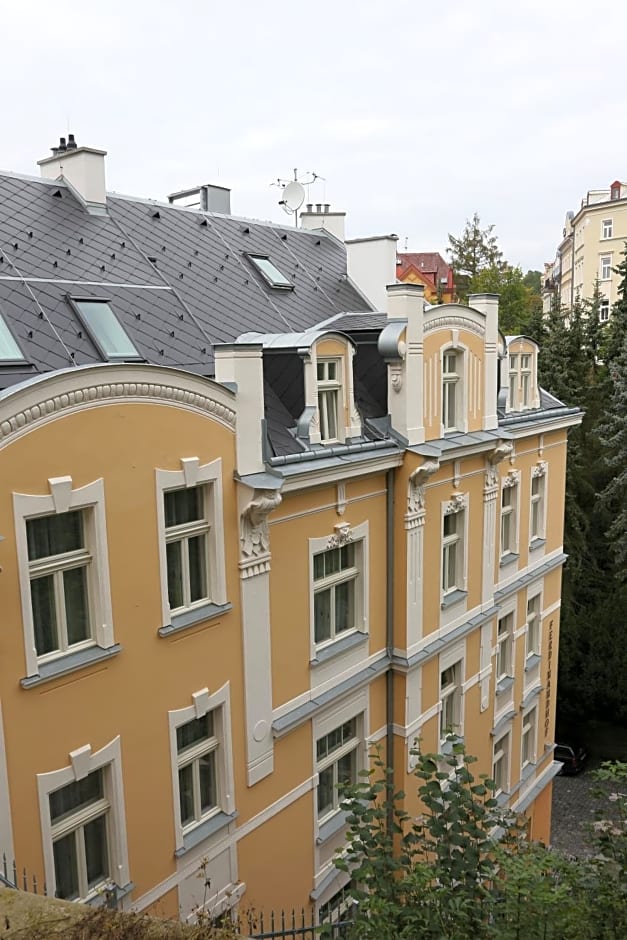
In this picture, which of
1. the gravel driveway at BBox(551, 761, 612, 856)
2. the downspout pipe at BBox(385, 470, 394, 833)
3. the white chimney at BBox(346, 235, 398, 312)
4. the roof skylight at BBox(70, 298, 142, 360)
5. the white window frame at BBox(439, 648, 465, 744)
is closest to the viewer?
the roof skylight at BBox(70, 298, 142, 360)

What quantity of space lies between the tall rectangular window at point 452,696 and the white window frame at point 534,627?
13.3 ft

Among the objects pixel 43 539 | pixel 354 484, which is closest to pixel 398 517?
pixel 354 484

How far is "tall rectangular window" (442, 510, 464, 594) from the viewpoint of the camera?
1523 cm

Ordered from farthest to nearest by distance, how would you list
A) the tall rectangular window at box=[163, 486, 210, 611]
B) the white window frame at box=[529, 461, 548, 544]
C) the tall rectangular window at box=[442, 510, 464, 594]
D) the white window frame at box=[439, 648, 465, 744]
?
the white window frame at box=[529, 461, 548, 544] → the white window frame at box=[439, 648, 465, 744] → the tall rectangular window at box=[442, 510, 464, 594] → the tall rectangular window at box=[163, 486, 210, 611]

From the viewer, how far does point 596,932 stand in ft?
18.0

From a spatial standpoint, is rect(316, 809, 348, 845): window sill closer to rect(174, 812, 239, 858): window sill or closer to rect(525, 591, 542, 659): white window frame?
rect(174, 812, 239, 858): window sill

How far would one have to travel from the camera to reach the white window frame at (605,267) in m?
55.0

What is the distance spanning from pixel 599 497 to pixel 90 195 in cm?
2137

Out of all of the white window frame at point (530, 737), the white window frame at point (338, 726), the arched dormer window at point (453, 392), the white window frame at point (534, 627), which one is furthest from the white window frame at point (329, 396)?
the white window frame at point (530, 737)

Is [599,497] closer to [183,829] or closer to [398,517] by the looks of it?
[398,517]

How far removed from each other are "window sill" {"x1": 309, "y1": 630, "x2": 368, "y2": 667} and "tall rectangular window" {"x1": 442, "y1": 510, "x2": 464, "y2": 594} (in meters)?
2.93

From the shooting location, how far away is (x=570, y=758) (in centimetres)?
2783

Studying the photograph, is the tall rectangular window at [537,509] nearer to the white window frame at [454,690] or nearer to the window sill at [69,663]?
the white window frame at [454,690]

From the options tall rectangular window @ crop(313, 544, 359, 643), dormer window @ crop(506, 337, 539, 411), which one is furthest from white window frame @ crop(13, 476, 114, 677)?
dormer window @ crop(506, 337, 539, 411)
